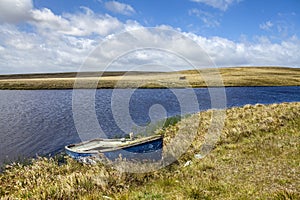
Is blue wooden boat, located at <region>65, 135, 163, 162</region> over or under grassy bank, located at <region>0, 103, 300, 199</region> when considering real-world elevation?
under

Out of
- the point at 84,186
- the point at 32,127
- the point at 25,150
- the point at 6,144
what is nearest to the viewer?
the point at 84,186

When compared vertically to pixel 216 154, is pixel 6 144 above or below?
below

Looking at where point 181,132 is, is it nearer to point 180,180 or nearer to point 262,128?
point 262,128

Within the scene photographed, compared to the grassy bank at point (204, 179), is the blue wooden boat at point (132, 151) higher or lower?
lower

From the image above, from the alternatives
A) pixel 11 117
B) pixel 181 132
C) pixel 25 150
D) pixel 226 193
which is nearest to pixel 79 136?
pixel 25 150

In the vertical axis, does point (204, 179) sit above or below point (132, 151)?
above

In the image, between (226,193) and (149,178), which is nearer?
(226,193)

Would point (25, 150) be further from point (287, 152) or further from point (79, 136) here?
point (287, 152)

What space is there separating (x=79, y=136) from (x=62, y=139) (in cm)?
239

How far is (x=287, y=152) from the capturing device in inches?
472

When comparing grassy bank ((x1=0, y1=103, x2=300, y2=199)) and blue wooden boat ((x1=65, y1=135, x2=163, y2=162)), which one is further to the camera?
blue wooden boat ((x1=65, y1=135, x2=163, y2=162))

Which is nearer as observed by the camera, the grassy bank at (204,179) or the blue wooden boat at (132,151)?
the grassy bank at (204,179)

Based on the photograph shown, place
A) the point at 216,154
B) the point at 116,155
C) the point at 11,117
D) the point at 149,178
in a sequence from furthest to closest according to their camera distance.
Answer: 1. the point at 11,117
2. the point at 116,155
3. the point at 216,154
4. the point at 149,178

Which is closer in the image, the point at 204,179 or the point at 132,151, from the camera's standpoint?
the point at 204,179
